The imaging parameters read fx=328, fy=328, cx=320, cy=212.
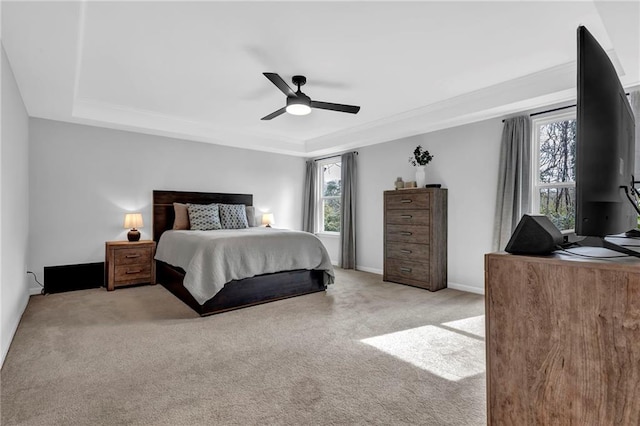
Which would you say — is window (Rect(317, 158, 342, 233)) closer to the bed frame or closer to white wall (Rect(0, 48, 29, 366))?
the bed frame

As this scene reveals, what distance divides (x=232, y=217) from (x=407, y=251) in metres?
2.74

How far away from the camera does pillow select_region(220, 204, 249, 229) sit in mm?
5164

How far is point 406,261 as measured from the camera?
462 cm

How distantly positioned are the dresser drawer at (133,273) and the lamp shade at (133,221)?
0.55 metres

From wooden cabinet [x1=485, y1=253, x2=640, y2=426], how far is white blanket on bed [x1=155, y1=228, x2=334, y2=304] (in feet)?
8.93

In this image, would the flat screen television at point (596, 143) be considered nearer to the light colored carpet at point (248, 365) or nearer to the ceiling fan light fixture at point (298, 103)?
the light colored carpet at point (248, 365)

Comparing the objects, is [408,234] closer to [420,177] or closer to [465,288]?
[420,177]

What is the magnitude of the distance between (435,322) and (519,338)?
2268 millimetres

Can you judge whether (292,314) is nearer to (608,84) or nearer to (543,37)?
(608,84)

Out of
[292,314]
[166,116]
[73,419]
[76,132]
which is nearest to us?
[73,419]

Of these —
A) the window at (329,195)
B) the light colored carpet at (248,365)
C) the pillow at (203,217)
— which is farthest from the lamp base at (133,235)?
the window at (329,195)

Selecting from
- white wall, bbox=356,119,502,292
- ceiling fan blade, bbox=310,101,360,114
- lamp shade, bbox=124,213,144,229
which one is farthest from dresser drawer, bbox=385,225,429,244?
lamp shade, bbox=124,213,144,229

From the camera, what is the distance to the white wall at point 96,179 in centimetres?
418

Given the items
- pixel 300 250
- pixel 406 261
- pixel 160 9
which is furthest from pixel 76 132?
pixel 406 261
